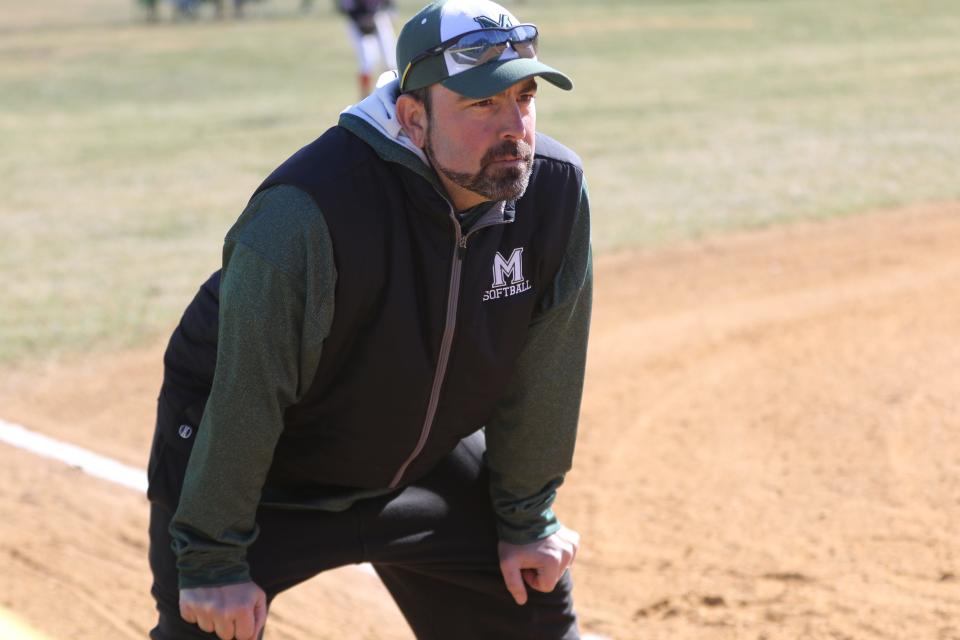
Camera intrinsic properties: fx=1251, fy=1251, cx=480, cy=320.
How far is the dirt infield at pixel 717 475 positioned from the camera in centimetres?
412

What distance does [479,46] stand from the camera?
2.59 metres

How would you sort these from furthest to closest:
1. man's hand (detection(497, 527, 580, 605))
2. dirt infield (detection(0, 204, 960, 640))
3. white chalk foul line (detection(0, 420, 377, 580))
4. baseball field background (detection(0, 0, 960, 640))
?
white chalk foul line (detection(0, 420, 377, 580))
baseball field background (detection(0, 0, 960, 640))
dirt infield (detection(0, 204, 960, 640))
man's hand (detection(497, 527, 580, 605))

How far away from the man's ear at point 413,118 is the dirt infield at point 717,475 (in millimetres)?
1991

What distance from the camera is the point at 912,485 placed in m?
4.77

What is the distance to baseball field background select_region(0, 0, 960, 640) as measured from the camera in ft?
14.0

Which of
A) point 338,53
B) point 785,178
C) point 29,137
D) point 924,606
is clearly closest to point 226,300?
point 924,606

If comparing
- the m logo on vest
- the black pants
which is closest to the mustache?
the m logo on vest

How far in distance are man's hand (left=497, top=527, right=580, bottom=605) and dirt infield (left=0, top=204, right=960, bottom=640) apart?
3.39 feet

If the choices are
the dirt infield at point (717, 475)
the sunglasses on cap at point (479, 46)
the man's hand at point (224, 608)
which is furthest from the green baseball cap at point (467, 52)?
the dirt infield at point (717, 475)

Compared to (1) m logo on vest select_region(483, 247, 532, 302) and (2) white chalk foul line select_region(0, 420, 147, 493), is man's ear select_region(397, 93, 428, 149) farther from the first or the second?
(2) white chalk foul line select_region(0, 420, 147, 493)

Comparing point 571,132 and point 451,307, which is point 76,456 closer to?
point 451,307

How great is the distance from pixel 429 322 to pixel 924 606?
210 centimetres

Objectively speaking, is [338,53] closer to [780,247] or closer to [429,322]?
[780,247]

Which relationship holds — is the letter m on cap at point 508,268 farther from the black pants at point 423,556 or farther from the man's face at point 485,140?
the black pants at point 423,556
